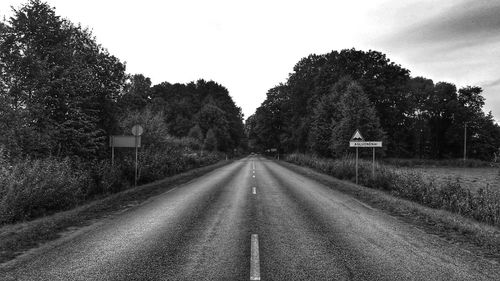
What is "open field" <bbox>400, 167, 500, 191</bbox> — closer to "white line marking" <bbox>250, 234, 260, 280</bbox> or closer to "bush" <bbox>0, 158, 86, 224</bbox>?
"white line marking" <bbox>250, 234, 260, 280</bbox>

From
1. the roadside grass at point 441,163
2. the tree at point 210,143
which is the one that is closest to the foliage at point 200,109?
the tree at point 210,143

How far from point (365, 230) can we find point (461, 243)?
179cm

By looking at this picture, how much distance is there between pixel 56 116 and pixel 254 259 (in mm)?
11997

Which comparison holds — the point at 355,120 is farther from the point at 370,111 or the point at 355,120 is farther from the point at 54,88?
the point at 54,88

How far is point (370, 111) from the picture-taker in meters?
27.1

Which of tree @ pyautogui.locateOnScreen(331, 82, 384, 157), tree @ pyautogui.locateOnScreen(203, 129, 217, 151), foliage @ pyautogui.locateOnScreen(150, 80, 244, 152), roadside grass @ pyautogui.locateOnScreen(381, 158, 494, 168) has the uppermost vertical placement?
foliage @ pyautogui.locateOnScreen(150, 80, 244, 152)

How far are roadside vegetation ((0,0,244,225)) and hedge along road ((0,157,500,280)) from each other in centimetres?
292

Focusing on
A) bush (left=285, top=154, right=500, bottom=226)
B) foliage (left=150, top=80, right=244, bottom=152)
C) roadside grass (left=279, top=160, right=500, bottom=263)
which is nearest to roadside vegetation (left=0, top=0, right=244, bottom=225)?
roadside grass (left=279, top=160, right=500, bottom=263)

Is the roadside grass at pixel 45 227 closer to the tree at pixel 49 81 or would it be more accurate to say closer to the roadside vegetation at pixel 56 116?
the roadside vegetation at pixel 56 116

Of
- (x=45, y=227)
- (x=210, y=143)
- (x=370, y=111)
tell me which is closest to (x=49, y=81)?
(x=45, y=227)

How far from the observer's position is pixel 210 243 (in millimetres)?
5910

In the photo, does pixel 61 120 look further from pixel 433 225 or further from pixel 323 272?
pixel 433 225

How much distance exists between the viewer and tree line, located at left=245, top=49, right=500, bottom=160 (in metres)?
28.9

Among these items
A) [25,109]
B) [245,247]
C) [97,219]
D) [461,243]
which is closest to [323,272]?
[245,247]
